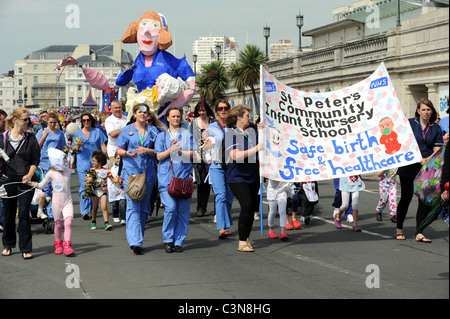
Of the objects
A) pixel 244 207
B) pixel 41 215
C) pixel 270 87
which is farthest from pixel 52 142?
pixel 244 207

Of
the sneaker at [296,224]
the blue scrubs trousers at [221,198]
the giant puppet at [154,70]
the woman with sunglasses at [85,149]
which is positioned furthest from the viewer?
the giant puppet at [154,70]

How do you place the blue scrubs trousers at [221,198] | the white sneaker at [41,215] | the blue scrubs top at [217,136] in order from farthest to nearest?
the white sneaker at [41,215], the blue scrubs trousers at [221,198], the blue scrubs top at [217,136]

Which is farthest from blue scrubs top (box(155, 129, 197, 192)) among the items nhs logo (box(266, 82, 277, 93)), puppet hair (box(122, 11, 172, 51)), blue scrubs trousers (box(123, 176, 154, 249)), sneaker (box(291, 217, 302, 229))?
puppet hair (box(122, 11, 172, 51))

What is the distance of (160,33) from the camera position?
14117 millimetres

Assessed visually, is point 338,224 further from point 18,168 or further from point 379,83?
point 18,168

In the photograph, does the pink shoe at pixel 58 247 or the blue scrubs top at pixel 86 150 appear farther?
the blue scrubs top at pixel 86 150

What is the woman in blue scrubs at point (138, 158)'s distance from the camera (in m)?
9.12

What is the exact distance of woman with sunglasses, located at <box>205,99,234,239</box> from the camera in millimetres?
10062

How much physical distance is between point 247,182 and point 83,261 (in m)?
2.26

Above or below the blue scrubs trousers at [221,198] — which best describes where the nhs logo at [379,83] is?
above

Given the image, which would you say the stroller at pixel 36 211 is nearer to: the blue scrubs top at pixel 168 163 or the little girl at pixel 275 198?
the blue scrubs top at pixel 168 163

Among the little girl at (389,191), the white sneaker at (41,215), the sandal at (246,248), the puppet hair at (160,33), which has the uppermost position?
the puppet hair at (160,33)

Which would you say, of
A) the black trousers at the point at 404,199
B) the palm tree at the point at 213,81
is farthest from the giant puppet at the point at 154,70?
the palm tree at the point at 213,81
